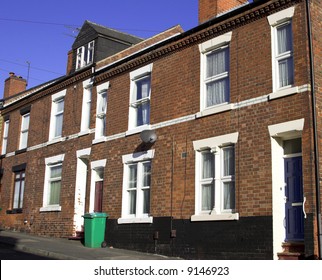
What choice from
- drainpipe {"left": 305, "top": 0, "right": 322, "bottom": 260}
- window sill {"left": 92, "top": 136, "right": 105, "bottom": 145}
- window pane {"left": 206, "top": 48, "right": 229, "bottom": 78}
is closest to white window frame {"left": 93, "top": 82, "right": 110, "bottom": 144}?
window sill {"left": 92, "top": 136, "right": 105, "bottom": 145}

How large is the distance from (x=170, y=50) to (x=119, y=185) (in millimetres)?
4819

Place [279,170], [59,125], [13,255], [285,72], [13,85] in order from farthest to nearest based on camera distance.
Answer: [13,85] → [59,125] → [13,255] → [285,72] → [279,170]

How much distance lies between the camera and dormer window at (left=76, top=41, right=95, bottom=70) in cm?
1985

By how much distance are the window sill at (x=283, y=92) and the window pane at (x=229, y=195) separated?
2504 mm

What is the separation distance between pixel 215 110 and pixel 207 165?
1.58m

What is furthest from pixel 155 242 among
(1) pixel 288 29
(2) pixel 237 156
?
(1) pixel 288 29

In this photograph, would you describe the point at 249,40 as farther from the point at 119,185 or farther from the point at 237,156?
the point at 119,185

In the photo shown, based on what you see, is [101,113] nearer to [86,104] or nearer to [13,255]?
[86,104]

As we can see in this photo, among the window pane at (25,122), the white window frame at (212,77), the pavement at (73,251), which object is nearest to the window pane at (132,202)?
A: the pavement at (73,251)

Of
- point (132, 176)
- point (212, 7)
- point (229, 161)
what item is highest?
point (212, 7)

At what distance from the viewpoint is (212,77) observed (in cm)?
1353

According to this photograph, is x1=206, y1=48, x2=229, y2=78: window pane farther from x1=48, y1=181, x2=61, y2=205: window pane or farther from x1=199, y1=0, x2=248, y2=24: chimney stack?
x1=48, y1=181, x2=61, y2=205: window pane

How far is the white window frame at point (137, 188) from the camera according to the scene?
14719mm

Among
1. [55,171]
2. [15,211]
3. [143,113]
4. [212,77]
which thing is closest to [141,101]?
[143,113]
